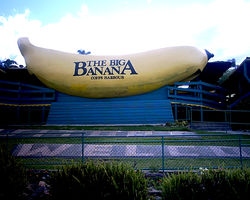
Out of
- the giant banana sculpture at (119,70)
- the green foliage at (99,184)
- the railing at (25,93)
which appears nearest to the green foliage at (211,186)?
the green foliage at (99,184)

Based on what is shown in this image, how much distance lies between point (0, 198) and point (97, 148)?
455cm

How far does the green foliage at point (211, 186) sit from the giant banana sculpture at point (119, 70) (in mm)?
11785

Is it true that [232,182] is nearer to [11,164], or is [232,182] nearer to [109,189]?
[109,189]

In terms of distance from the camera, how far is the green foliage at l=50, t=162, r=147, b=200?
2818 millimetres

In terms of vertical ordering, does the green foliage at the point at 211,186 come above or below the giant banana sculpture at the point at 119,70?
below

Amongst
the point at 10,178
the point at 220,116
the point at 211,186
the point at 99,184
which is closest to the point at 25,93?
the point at 10,178

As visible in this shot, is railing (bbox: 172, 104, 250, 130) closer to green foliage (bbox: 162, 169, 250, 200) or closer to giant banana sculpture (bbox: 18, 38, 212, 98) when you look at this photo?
giant banana sculpture (bbox: 18, 38, 212, 98)

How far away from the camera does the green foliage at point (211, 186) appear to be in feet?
9.07

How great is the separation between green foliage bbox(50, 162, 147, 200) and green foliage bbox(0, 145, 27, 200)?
720 mm

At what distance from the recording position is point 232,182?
2.99 m

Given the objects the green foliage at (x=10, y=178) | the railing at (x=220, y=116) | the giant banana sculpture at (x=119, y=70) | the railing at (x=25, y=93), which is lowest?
the green foliage at (x=10, y=178)

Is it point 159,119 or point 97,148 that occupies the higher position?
point 159,119

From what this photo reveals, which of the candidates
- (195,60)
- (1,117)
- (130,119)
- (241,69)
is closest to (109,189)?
(130,119)

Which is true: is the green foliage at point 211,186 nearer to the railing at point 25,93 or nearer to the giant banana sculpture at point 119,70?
the giant banana sculpture at point 119,70
